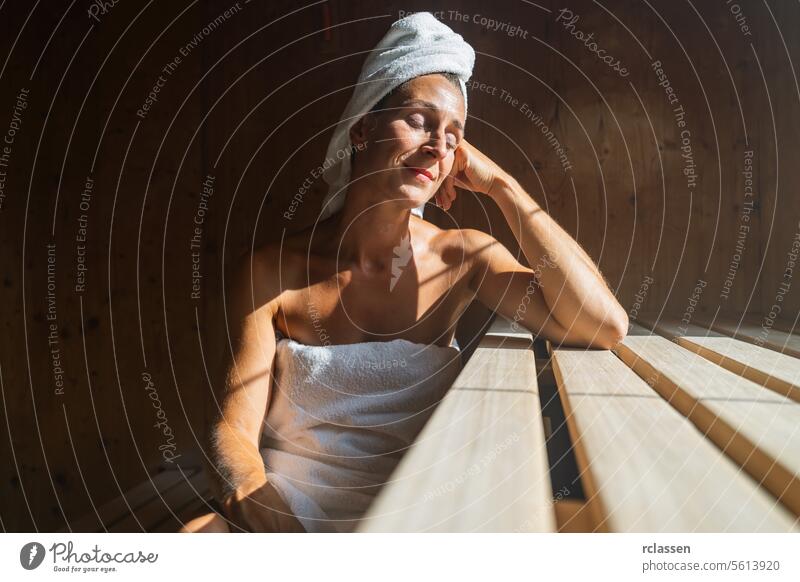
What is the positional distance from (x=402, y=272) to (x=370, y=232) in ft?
0.20

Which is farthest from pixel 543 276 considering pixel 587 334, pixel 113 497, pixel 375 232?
pixel 113 497

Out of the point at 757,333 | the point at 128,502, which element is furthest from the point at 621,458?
the point at 128,502

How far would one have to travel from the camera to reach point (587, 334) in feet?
2.20

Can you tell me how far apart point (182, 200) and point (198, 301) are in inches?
7.0

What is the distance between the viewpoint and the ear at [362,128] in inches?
27.1

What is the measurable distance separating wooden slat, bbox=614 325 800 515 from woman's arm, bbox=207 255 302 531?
319mm

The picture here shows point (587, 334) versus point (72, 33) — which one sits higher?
point (72, 33)

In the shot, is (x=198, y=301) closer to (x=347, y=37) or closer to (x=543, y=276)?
(x=347, y=37)

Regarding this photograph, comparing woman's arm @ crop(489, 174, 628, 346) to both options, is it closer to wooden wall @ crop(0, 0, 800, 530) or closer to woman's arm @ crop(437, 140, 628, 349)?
woman's arm @ crop(437, 140, 628, 349)
